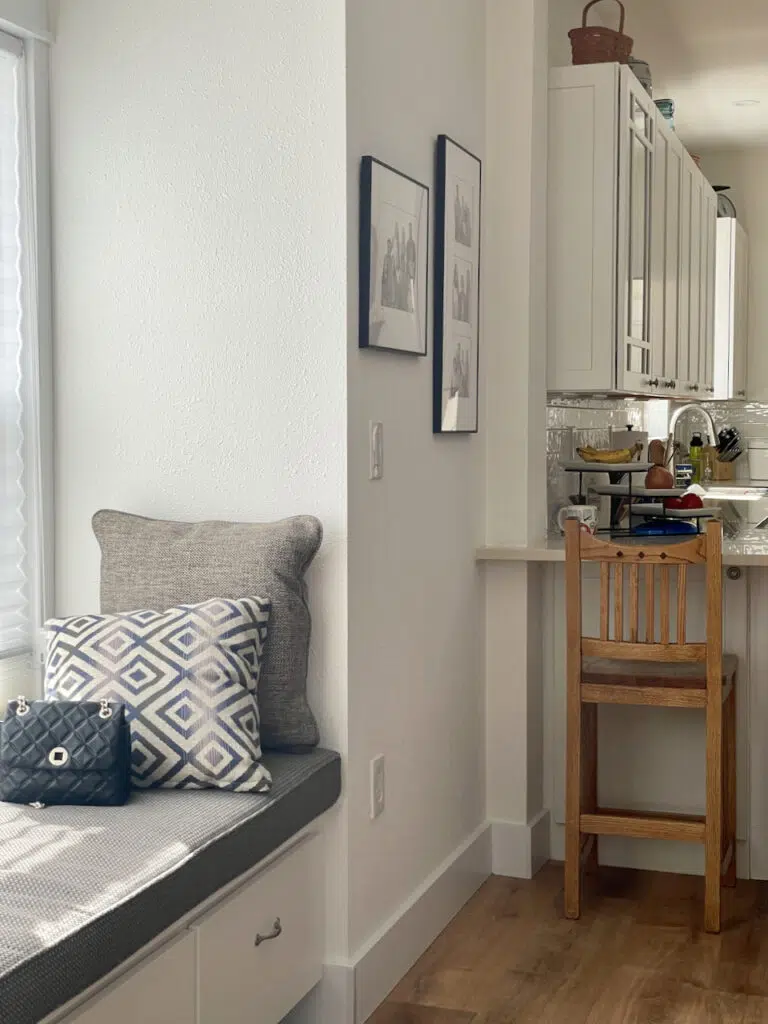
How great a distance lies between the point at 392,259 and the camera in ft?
8.86

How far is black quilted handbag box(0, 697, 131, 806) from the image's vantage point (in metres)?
2.11

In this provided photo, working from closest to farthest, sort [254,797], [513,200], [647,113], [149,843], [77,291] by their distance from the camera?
[149,843] < [254,797] < [77,291] < [513,200] < [647,113]

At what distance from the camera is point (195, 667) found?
2268mm

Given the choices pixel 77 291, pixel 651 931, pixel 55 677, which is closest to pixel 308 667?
pixel 55 677

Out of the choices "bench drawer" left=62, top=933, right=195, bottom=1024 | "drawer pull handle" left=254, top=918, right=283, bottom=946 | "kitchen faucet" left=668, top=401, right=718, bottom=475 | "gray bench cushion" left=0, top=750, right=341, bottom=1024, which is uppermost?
"kitchen faucet" left=668, top=401, right=718, bottom=475

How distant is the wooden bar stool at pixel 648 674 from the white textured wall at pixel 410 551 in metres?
0.30

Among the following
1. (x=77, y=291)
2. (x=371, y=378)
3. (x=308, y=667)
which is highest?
(x=77, y=291)

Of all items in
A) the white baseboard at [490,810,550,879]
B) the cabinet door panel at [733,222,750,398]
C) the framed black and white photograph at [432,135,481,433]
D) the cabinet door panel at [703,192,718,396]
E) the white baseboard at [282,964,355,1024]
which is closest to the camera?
the white baseboard at [282,964,355,1024]

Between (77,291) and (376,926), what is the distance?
1.50 m

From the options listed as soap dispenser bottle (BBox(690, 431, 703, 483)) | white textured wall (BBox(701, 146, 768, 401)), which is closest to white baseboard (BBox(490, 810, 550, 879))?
soap dispenser bottle (BBox(690, 431, 703, 483))

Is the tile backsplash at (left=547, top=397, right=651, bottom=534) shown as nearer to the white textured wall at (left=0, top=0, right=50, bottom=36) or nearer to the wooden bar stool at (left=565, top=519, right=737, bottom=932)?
the wooden bar stool at (left=565, top=519, right=737, bottom=932)

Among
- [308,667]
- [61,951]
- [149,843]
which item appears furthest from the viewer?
[308,667]

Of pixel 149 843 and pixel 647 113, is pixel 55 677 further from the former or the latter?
pixel 647 113

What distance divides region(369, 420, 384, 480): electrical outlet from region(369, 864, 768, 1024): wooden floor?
1110mm
